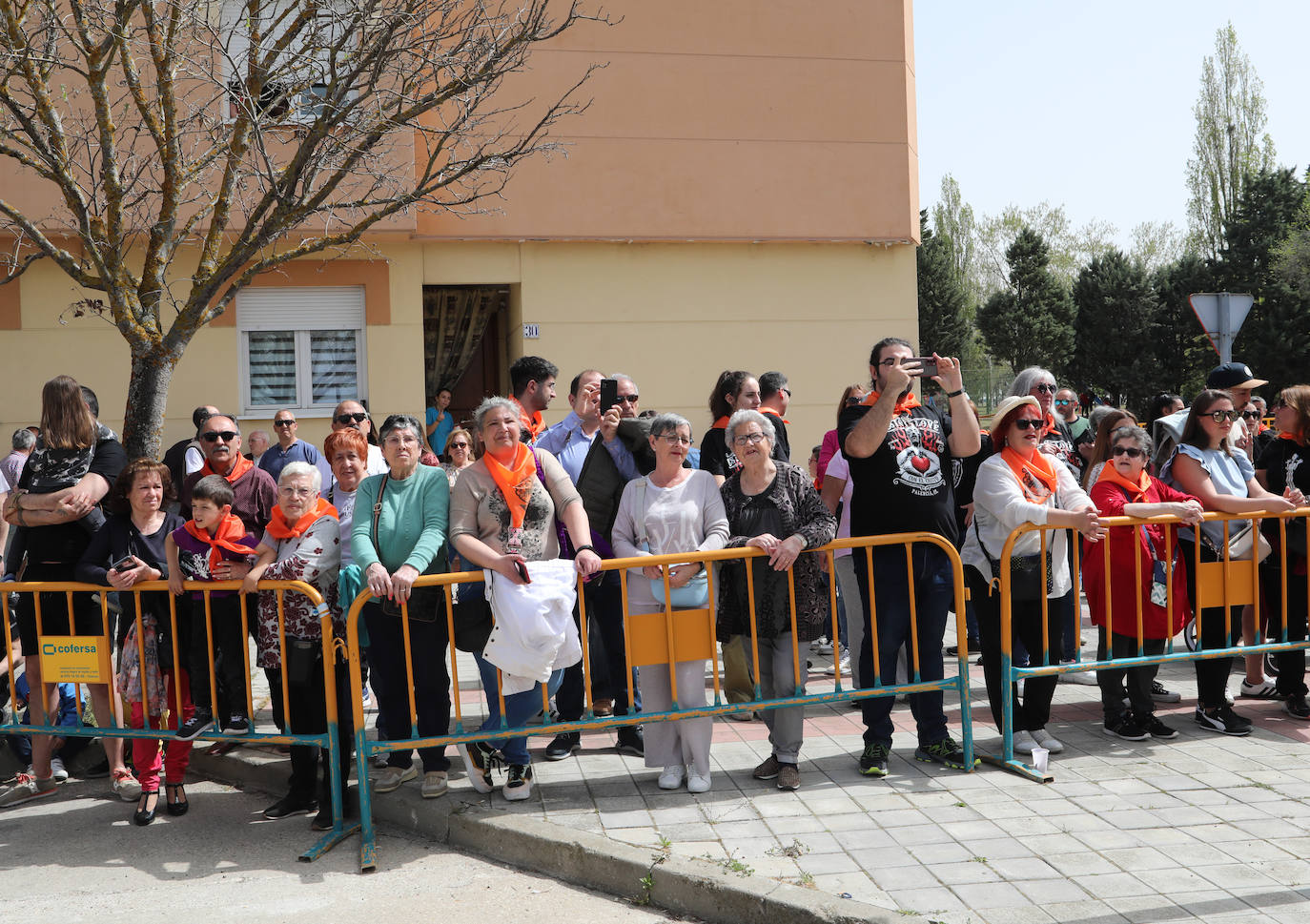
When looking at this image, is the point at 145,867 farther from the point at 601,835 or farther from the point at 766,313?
the point at 766,313

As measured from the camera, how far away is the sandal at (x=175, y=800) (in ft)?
17.9

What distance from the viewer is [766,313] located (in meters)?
14.8

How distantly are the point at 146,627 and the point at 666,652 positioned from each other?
8.60 feet

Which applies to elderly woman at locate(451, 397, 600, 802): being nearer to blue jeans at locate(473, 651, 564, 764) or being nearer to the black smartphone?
blue jeans at locate(473, 651, 564, 764)

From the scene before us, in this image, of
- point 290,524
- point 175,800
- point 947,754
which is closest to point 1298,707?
point 947,754

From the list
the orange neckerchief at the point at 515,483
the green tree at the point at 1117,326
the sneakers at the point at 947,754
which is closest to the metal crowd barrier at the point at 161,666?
the orange neckerchief at the point at 515,483

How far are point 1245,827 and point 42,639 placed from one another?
5.79m

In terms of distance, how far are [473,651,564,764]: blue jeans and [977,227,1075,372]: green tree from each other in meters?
40.6

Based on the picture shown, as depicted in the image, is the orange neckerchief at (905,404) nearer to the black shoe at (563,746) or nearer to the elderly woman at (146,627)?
the black shoe at (563,746)

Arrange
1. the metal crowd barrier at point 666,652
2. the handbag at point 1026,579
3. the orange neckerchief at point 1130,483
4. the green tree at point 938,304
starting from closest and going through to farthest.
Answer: the metal crowd barrier at point 666,652, the handbag at point 1026,579, the orange neckerchief at point 1130,483, the green tree at point 938,304

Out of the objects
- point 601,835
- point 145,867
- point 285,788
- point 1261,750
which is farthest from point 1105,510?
point 145,867

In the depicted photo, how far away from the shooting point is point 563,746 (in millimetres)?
5898

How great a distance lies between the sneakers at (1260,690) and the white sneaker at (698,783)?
12.4ft

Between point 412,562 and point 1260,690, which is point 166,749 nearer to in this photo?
point 412,562
